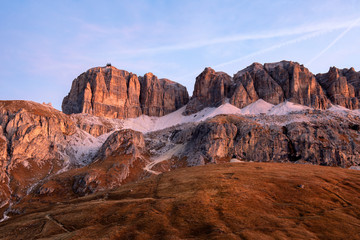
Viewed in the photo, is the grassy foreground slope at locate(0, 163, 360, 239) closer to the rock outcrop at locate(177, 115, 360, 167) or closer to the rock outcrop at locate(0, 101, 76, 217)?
the rock outcrop at locate(0, 101, 76, 217)

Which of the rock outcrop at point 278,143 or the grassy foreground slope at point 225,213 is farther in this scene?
the rock outcrop at point 278,143

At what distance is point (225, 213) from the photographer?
41750 millimetres

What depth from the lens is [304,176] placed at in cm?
6481

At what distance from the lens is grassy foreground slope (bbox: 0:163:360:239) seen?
117 ft

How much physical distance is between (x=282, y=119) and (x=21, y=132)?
590 ft

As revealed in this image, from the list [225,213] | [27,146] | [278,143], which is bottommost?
[225,213]

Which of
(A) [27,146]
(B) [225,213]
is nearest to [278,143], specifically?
(B) [225,213]

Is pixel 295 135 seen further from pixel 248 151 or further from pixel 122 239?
pixel 122 239

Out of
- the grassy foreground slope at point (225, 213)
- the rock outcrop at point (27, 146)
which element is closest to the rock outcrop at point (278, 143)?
the rock outcrop at point (27, 146)

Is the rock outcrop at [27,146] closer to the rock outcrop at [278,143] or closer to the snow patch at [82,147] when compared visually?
the snow patch at [82,147]

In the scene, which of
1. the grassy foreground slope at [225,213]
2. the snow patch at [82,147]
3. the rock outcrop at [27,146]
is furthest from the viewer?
the snow patch at [82,147]

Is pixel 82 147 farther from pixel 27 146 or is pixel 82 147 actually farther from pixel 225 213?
pixel 225 213

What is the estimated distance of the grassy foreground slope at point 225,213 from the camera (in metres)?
35.8

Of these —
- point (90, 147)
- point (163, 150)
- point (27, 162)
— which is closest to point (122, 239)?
point (27, 162)
